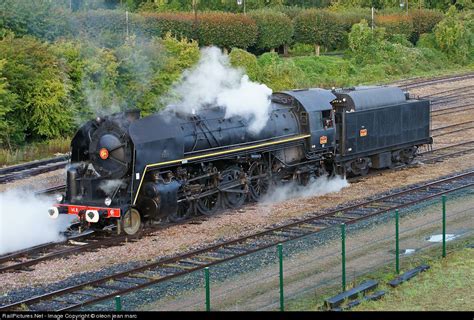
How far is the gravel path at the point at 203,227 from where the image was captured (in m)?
15.9

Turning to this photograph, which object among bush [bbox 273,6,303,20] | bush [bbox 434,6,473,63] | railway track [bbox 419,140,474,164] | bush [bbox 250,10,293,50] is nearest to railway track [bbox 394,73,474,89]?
bush [bbox 434,6,473,63]

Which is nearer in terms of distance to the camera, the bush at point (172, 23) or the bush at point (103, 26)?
the bush at point (103, 26)

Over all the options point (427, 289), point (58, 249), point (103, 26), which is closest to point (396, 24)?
point (103, 26)

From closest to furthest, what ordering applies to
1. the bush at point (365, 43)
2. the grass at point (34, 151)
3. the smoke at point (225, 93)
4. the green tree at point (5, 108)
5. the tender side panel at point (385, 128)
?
1. the smoke at point (225, 93)
2. the tender side panel at point (385, 128)
3. the green tree at point (5, 108)
4. the grass at point (34, 151)
5. the bush at point (365, 43)

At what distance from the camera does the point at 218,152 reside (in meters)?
20.4

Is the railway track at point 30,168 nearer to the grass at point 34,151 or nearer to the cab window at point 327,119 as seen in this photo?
the grass at point 34,151

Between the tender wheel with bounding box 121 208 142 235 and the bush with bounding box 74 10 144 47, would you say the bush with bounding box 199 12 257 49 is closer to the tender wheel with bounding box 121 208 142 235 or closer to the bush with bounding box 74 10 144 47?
the bush with bounding box 74 10 144 47

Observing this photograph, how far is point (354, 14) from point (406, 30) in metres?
5.33

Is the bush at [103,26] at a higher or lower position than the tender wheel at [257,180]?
higher

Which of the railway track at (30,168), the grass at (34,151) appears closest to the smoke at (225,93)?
the railway track at (30,168)

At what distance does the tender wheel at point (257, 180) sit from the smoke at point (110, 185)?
15.2 feet

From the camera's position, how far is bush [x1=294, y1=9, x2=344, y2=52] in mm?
66312

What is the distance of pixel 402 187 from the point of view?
2381cm
